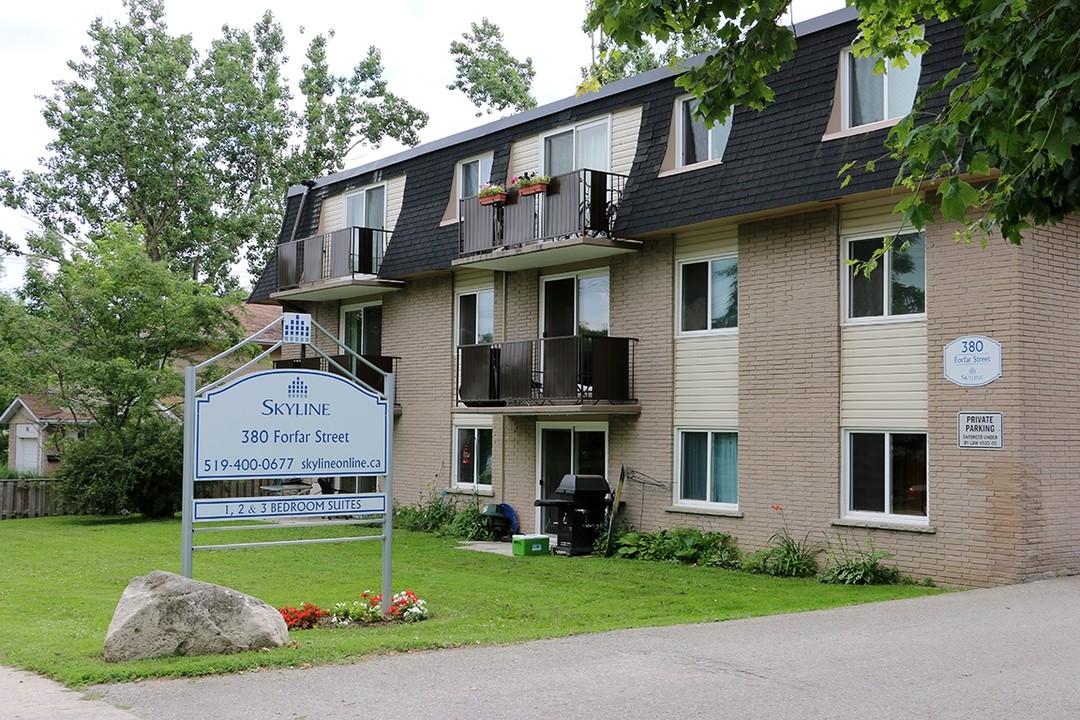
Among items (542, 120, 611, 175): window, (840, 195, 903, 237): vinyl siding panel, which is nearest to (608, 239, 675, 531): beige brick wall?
(542, 120, 611, 175): window

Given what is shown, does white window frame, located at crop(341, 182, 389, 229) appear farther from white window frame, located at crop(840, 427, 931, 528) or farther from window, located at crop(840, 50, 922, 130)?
white window frame, located at crop(840, 427, 931, 528)

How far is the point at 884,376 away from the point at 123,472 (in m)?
17.5

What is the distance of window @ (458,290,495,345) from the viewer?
2316cm

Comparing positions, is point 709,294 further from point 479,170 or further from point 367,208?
point 367,208

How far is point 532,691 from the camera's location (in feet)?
26.5

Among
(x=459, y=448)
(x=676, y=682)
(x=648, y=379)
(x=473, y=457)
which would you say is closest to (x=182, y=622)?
(x=676, y=682)

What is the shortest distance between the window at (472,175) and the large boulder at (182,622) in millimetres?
14727

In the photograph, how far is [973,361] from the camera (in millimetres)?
14664

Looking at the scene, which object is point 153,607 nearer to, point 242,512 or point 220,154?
point 242,512

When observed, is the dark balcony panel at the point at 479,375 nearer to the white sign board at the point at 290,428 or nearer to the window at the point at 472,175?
the window at the point at 472,175

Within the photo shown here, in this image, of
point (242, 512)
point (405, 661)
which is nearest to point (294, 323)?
point (242, 512)

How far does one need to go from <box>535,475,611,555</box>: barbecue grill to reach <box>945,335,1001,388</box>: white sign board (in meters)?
6.35

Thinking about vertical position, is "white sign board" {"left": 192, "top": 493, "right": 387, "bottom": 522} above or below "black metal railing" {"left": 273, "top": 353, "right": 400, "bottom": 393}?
below

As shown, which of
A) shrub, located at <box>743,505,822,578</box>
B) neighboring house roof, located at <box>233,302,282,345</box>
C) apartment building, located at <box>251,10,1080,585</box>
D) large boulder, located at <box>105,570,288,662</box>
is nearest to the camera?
large boulder, located at <box>105,570,288,662</box>
